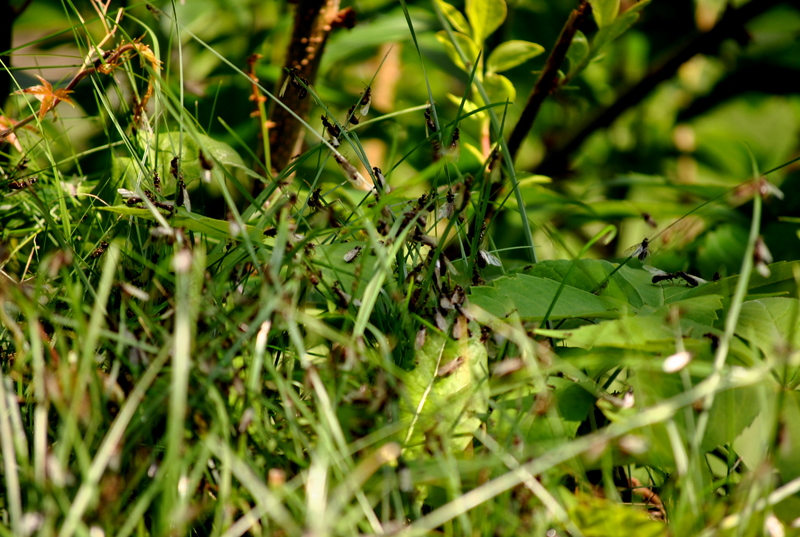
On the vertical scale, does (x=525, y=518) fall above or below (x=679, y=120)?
above

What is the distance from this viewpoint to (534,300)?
460 millimetres

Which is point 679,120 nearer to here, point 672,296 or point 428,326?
point 672,296

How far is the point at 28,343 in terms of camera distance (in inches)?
16.8

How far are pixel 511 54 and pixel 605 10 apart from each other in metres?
0.11

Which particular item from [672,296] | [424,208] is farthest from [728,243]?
[424,208]

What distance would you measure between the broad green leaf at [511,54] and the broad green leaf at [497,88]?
0.01m

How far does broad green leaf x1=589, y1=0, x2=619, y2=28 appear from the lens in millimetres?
663

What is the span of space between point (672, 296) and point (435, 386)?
0.23 metres

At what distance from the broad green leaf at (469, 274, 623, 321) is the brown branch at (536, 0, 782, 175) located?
874 mm

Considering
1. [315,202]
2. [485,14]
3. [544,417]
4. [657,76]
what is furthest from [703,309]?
[657,76]

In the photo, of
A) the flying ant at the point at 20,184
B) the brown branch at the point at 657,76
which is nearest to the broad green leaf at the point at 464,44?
the flying ant at the point at 20,184

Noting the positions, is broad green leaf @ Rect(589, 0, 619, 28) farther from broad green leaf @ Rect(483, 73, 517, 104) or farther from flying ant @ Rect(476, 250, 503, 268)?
flying ant @ Rect(476, 250, 503, 268)

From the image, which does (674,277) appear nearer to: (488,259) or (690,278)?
(690,278)

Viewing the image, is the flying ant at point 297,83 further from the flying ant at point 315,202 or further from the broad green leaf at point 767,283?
the broad green leaf at point 767,283
